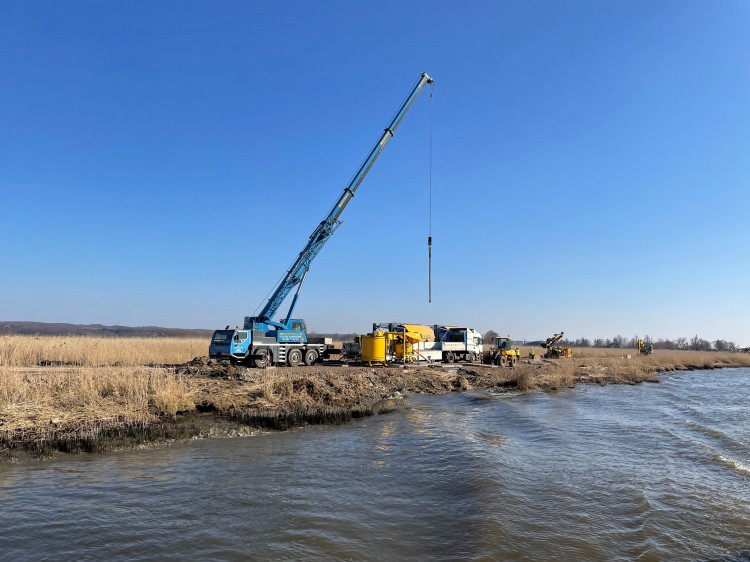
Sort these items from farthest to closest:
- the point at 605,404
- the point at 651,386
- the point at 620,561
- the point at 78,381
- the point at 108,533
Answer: the point at 651,386 < the point at 605,404 < the point at 78,381 < the point at 108,533 < the point at 620,561

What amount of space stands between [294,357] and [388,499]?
880 inches

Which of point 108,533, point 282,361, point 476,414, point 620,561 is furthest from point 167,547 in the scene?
point 282,361

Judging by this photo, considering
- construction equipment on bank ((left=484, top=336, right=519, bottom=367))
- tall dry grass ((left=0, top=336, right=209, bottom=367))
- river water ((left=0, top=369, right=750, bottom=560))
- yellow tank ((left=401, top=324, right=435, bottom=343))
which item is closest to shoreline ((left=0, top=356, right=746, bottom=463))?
river water ((left=0, top=369, right=750, bottom=560))

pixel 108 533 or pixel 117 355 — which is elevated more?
pixel 117 355

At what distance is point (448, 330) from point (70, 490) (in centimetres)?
3484

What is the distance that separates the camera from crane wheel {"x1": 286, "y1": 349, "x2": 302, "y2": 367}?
3044cm

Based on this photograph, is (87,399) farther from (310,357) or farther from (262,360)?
(310,357)

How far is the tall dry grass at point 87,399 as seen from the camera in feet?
42.1

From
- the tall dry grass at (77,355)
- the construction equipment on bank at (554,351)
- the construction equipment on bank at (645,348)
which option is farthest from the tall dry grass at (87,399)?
the construction equipment on bank at (645,348)

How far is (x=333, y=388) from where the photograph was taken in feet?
65.1

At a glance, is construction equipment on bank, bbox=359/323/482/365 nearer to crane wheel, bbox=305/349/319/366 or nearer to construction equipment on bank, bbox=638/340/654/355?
crane wheel, bbox=305/349/319/366

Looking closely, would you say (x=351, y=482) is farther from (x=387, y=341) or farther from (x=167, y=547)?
(x=387, y=341)

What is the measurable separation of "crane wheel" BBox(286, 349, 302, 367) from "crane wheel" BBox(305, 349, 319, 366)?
0.49 m

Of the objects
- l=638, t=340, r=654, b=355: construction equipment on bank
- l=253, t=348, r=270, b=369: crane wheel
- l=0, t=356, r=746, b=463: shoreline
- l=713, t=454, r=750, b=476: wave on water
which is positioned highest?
l=638, t=340, r=654, b=355: construction equipment on bank
